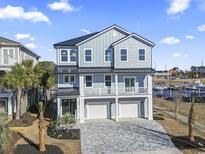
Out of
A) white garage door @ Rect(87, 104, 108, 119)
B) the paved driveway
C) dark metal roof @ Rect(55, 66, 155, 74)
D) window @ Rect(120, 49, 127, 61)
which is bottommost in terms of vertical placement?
the paved driveway

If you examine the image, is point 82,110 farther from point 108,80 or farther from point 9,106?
point 9,106

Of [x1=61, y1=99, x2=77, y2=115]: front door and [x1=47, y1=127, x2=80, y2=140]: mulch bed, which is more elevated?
[x1=61, y1=99, x2=77, y2=115]: front door

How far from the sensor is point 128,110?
38.6 m

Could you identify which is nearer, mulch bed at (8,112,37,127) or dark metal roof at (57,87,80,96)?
mulch bed at (8,112,37,127)

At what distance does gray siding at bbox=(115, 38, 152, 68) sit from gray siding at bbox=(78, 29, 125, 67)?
1.20 meters

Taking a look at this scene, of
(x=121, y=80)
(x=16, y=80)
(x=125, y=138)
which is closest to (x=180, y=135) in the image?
(x=125, y=138)

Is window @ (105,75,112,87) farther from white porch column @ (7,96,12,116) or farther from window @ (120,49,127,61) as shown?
white porch column @ (7,96,12,116)

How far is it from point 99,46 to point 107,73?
11.6 feet

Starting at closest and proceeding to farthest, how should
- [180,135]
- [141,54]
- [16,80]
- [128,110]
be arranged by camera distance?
[180,135], [16,80], [141,54], [128,110]

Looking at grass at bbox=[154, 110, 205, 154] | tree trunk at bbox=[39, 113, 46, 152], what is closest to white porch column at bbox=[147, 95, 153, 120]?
grass at bbox=[154, 110, 205, 154]

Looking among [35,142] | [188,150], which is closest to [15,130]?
[35,142]

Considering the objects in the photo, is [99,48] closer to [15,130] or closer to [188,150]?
[15,130]

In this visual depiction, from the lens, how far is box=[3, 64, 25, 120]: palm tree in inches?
1307

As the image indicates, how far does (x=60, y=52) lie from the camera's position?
38188 mm
